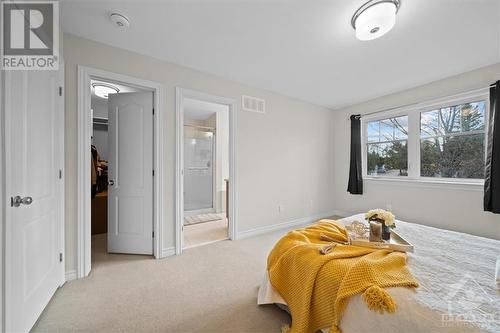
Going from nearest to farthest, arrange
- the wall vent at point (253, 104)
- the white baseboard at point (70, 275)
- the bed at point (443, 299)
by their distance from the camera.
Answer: the bed at point (443, 299)
the white baseboard at point (70, 275)
the wall vent at point (253, 104)

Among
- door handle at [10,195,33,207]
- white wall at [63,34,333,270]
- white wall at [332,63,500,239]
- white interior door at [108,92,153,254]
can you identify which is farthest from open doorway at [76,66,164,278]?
white wall at [332,63,500,239]

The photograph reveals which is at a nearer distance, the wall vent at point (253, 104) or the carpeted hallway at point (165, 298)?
the carpeted hallway at point (165, 298)

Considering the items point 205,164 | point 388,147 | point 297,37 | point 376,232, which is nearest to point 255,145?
point 297,37

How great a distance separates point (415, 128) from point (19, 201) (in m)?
4.98

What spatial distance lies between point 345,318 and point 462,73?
3850 millimetres

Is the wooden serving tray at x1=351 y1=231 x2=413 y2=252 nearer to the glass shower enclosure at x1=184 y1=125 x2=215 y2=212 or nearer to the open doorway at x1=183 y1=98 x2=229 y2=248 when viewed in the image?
the open doorway at x1=183 y1=98 x2=229 y2=248


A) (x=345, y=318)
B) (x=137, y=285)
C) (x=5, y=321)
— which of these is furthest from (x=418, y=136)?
(x=5, y=321)

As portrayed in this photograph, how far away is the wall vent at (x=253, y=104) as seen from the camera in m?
3.33

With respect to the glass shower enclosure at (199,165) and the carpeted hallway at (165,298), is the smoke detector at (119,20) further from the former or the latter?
the glass shower enclosure at (199,165)

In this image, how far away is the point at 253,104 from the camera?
11.3 ft

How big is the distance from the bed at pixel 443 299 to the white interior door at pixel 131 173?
6.62ft

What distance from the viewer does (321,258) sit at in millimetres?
1293

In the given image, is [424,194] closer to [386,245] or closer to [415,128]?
[415,128]

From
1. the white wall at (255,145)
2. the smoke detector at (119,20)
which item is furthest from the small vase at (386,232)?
the smoke detector at (119,20)
